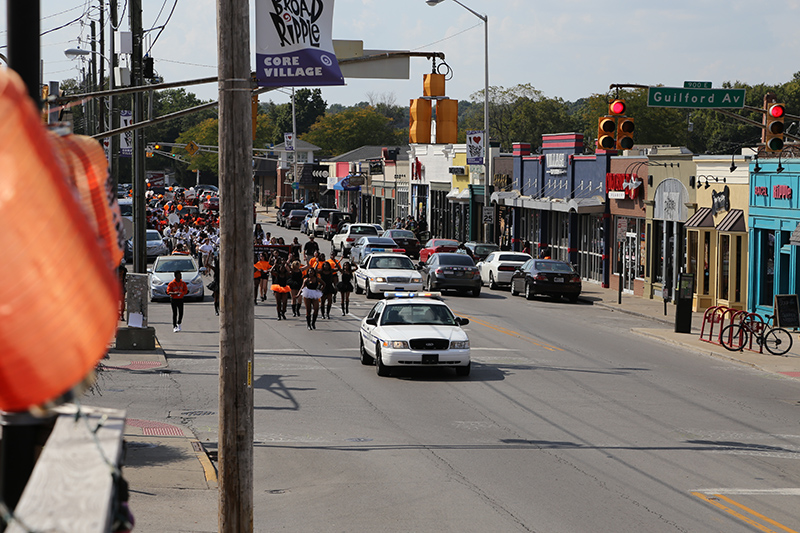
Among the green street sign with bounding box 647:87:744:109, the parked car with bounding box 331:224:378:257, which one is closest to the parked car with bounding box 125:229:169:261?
the parked car with bounding box 331:224:378:257

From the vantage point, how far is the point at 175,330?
25828 millimetres

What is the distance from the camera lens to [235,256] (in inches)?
323

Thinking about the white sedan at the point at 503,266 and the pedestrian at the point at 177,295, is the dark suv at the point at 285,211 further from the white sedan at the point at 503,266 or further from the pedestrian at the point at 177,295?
the pedestrian at the point at 177,295

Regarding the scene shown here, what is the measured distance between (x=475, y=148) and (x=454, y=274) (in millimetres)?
18430

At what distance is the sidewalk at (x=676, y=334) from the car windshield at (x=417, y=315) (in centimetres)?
708

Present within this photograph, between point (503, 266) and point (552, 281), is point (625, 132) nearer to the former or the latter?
point (552, 281)

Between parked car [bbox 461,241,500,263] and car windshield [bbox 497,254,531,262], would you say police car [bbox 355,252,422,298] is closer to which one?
car windshield [bbox 497,254,531,262]

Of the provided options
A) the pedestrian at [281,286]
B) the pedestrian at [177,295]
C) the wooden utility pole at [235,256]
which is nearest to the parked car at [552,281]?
the pedestrian at [281,286]

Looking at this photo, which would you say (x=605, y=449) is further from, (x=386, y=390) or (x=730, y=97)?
(x=730, y=97)

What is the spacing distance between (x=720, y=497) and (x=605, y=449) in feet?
8.26

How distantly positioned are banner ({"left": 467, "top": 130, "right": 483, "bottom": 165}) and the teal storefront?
78.5 ft

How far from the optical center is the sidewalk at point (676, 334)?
848 inches

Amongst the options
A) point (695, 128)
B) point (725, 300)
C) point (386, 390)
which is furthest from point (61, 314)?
point (695, 128)

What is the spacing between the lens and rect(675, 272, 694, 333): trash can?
88.8 ft
